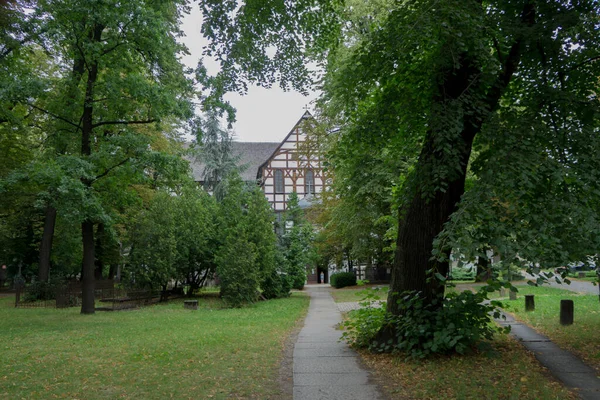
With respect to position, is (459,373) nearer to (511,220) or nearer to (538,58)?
(511,220)

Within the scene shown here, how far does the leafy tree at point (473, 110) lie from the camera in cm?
597

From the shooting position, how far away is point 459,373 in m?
7.00

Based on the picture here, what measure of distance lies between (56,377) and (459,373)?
5662 millimetres

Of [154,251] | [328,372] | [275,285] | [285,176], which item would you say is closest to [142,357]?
[328,372]

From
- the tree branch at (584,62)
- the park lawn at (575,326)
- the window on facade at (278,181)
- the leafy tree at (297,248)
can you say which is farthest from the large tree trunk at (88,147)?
the window on facade at (278,181)

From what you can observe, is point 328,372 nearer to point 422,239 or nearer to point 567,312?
point 422,239

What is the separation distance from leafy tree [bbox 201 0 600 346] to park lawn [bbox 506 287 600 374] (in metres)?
2.99

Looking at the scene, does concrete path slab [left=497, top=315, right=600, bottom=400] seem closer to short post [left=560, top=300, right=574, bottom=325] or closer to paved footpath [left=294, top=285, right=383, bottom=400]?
short post [left=560, top=300, right=574, bottom=325]

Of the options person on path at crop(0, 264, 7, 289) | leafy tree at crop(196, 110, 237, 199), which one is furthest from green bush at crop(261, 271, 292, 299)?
person on path at crop(0, 264, 7, 289)

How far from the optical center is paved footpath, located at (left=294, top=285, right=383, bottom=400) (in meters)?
6.28

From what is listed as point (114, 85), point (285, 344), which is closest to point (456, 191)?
point (285, 344)

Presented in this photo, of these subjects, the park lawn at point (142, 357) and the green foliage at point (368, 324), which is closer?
the park lawn at point (142, 357)

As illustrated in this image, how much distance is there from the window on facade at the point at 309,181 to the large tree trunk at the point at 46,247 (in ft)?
74.6

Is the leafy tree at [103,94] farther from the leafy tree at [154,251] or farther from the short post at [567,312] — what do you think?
the short post at [567,312]
